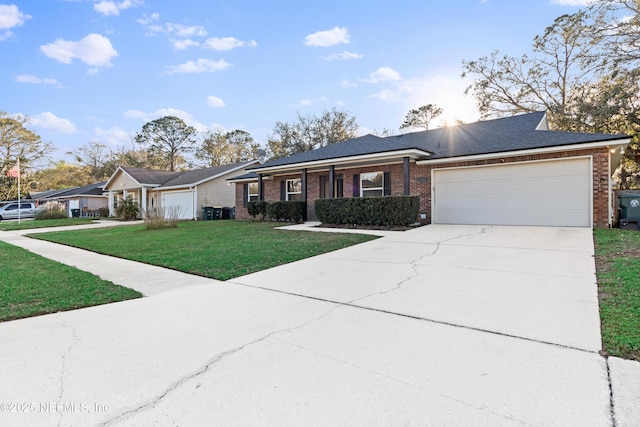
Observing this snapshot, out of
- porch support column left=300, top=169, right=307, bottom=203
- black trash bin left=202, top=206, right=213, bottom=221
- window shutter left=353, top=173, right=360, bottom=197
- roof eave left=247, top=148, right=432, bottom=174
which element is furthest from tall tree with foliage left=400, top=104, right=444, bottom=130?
black trash bin left=202, top=206, right=213, bottom=221

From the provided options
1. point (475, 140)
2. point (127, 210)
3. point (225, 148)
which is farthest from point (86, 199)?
point (475, 140)

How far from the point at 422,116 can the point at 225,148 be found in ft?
77.1

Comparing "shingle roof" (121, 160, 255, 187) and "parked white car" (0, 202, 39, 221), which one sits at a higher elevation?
"shingle roof" (121, 160, 255, 187)

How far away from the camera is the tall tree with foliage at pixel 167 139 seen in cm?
4097

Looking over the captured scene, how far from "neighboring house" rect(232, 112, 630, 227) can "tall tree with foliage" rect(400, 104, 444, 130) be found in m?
16.9

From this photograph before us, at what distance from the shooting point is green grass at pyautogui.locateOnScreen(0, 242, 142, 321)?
399cm

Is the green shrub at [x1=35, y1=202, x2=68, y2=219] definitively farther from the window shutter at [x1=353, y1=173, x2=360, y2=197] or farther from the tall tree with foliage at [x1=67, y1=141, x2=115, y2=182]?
the window shutter at [x1=353, y1=173, x2=360, y2=197]

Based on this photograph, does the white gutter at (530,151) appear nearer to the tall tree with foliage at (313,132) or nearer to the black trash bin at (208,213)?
the black trash bin at (208,213)

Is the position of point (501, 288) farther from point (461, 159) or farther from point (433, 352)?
point (461, 159)

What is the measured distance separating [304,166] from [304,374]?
13037mm

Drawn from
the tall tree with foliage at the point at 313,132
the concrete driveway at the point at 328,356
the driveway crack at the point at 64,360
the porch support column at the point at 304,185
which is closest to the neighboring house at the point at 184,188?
the tall tree with foliage at the point at 313,132

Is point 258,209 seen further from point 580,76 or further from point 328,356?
point 580,76

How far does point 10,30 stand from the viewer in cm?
1226

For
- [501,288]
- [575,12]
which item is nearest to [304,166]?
[501,288]
